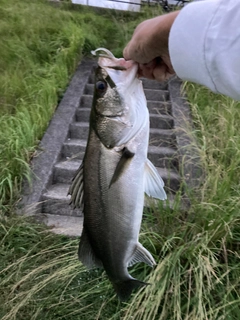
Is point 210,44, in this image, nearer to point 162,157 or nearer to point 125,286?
point 125,286

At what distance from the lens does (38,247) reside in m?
3.33

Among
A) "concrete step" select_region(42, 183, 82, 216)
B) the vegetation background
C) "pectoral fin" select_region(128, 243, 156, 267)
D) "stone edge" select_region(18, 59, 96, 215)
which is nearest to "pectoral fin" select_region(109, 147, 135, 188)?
"pectoral fin" select_region(128, 243, 156, 267)

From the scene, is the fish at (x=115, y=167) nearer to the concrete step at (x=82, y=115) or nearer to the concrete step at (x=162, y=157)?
the concrete step at (x=162, y=157)

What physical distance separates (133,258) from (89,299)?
4.19ft

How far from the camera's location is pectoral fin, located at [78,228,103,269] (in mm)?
1692

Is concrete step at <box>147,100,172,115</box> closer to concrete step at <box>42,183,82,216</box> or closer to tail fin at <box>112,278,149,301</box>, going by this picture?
concrete step at <box>42,183,82,216</box>

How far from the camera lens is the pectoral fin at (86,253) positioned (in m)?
1.69

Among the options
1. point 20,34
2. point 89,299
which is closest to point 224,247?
point 89,299

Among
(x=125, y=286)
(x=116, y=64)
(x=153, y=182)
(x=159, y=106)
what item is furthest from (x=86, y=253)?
(x=159, y=106)

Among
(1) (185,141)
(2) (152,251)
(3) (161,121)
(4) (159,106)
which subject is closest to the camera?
(2) (152,251)

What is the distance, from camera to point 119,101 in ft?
5.04

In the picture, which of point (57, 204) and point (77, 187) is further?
point (57, 204)

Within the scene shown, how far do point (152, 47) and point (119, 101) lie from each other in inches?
10.1

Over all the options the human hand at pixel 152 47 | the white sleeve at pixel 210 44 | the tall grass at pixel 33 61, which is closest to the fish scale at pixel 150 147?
the tall grass at pixel 33 61
